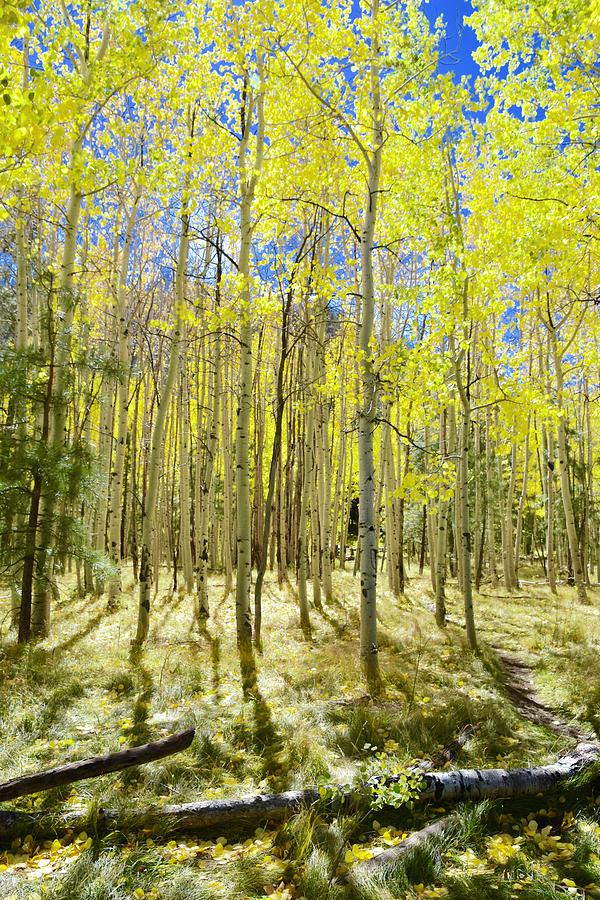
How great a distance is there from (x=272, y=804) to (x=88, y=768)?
1189 millimetres

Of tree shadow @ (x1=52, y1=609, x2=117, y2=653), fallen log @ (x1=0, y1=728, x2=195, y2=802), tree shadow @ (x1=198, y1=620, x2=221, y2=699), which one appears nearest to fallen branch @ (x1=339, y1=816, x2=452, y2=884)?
fallen log @ (x1=0, y1=728, x2=195, y2=802)

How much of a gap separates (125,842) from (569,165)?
26.8 ft

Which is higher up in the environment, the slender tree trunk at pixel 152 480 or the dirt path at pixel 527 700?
the slender tree trunk at pixel 152 480

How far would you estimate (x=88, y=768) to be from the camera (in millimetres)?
3158

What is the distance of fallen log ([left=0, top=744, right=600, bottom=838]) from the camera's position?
310cm

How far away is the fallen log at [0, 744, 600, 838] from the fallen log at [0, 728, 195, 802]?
8.3 inches

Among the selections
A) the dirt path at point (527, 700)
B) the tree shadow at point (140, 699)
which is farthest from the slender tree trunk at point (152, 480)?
the dirt path at point (527, 700)

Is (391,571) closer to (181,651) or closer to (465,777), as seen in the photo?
(181,651)

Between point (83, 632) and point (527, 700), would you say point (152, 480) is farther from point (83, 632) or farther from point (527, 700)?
point (527, 700)

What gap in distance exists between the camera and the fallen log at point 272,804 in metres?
3.10

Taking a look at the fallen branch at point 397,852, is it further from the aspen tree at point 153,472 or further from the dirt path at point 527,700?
the aspen tree at point 153,472

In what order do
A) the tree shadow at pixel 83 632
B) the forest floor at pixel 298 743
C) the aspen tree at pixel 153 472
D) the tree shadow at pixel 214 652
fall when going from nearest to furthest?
the forest floor at pixel 298 743
the tree shadow at pixel 214 652
the tree shadow at pixel 83 632
the aspen tree at pixel 153 472

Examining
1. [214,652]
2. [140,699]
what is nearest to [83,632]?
[214,652]

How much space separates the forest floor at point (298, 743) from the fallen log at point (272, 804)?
0.29ft
